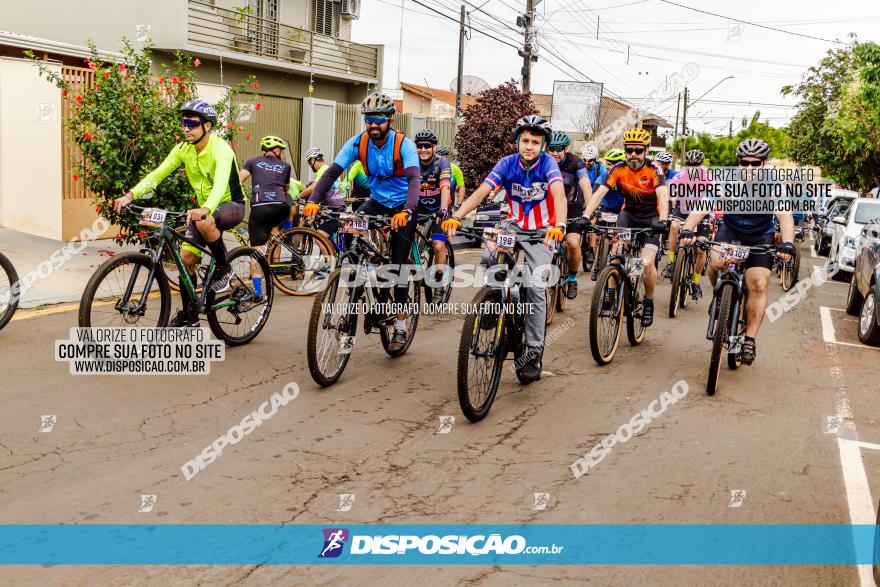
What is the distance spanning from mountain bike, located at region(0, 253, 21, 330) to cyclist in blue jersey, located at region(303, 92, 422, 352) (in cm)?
271

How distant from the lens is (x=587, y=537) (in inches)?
175

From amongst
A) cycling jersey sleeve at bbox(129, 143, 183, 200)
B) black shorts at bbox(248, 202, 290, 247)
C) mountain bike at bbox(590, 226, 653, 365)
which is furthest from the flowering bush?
mountain bike at bbox(590, 226, 653, 365)

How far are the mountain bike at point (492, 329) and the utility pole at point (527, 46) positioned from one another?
68.5 ft

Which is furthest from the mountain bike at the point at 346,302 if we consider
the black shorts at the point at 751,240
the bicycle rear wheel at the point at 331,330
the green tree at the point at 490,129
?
the green tree at the point at 490,129

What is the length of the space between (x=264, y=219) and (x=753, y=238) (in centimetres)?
568

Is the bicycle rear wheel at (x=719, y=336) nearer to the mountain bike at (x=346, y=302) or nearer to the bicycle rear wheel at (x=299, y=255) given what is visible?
the mountain bike at (x=346, y=302)

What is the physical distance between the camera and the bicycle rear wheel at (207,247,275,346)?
7.81 m

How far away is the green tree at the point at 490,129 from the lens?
81.5ft

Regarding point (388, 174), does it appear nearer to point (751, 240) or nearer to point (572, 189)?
point (751, 240)

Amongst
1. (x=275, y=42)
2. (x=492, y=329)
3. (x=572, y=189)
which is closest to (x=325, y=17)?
(x=275, y=42)

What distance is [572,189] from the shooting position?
11.4 meters

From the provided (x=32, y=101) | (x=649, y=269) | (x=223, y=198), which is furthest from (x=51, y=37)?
(x=649, y=269)

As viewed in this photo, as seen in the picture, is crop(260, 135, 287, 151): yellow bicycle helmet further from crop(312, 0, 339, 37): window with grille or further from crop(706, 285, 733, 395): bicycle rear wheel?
crop(312, 0, 339, 37): window with grille

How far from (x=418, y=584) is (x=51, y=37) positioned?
2282cm
